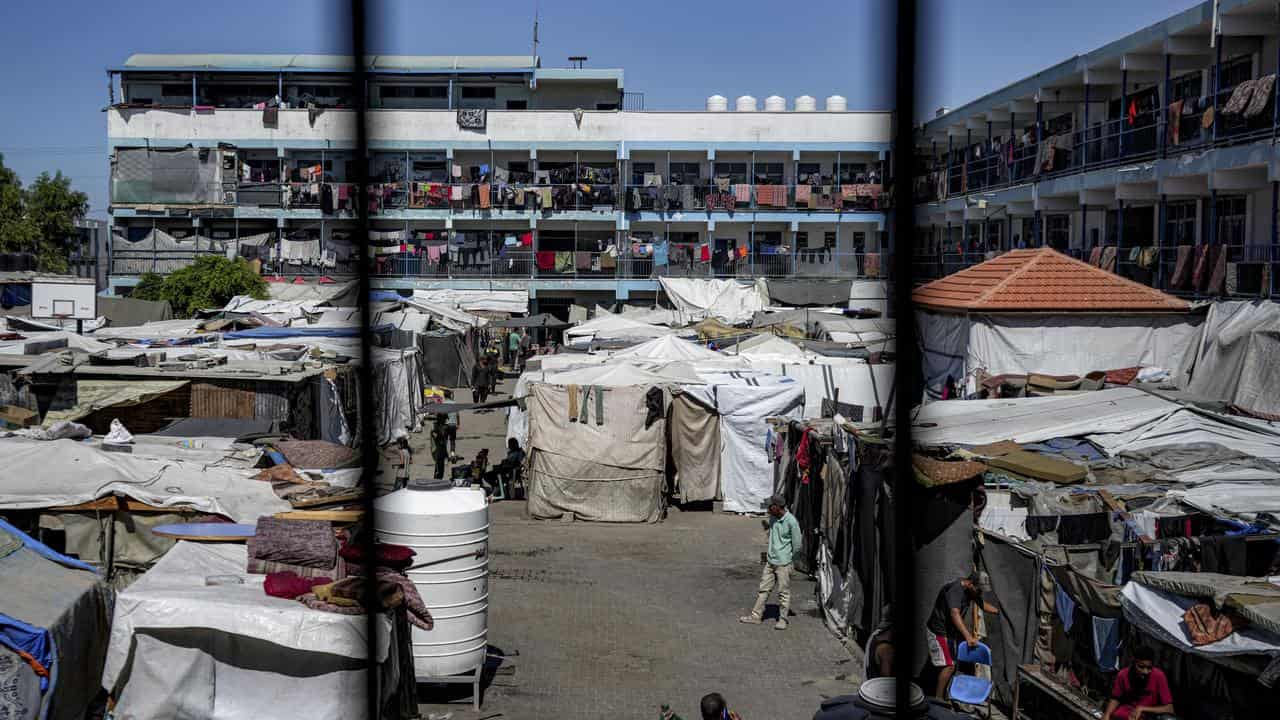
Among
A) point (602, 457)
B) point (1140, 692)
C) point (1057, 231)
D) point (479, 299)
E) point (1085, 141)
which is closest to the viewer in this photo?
point (1140, 692)

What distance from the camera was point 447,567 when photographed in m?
7.96

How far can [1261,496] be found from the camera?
7.95 meters

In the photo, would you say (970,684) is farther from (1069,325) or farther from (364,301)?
(1069,325)

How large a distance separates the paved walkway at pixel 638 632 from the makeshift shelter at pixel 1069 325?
4916 mm

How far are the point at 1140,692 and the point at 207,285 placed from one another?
2525 centimetres

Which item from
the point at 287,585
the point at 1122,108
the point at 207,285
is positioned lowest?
the point at 287,585

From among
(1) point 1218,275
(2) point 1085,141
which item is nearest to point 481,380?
(2) point 1085,141

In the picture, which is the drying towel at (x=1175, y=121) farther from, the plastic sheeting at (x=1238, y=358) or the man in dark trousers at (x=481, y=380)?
the man in dark trousers at (x=481, y=380)

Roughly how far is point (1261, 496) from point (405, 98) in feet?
107

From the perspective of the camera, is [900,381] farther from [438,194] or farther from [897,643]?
[438,194]

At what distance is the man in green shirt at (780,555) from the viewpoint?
997 cm

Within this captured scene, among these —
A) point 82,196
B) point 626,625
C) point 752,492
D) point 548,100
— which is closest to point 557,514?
point 752,492

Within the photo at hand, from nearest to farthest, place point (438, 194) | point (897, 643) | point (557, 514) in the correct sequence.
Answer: point (897, 643) → point (557, 514) → point (438, 194)

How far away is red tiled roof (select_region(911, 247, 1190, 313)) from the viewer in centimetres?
1625
